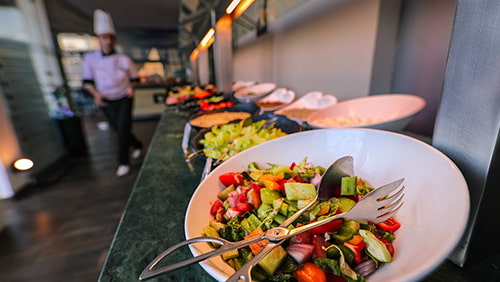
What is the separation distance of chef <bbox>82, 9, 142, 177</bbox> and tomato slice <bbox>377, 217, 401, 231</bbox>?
9.01 ft

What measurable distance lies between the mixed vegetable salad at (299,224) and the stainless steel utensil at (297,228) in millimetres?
19

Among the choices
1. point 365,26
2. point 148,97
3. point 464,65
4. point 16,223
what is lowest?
point 16,223

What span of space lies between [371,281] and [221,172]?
0.37 m

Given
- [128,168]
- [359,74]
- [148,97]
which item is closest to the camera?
[359,74]

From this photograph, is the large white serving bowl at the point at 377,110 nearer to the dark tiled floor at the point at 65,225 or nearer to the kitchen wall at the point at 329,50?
the kitchen wall at the point at 329,50

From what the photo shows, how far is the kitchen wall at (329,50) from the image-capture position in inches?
61.1

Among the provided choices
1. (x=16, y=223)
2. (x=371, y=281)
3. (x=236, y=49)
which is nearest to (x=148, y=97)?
(x=236, y=49)

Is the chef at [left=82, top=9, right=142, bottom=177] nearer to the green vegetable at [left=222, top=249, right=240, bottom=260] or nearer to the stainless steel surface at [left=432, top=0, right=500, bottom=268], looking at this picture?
the green vegetable at [left=222, top=249, right=240, bottom=260]

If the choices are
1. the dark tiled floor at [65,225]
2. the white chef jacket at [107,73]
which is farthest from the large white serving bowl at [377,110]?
the white chef jacket at [107,73]

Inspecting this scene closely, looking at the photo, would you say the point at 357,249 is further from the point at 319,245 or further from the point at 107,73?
the point at 107,73

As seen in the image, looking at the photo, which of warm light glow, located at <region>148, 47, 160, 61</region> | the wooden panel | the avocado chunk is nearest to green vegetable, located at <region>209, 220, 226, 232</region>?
the avocado chunk

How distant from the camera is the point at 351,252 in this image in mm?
326

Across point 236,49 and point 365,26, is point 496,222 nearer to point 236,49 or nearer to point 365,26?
point 365,26

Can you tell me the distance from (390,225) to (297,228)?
0.17 m
